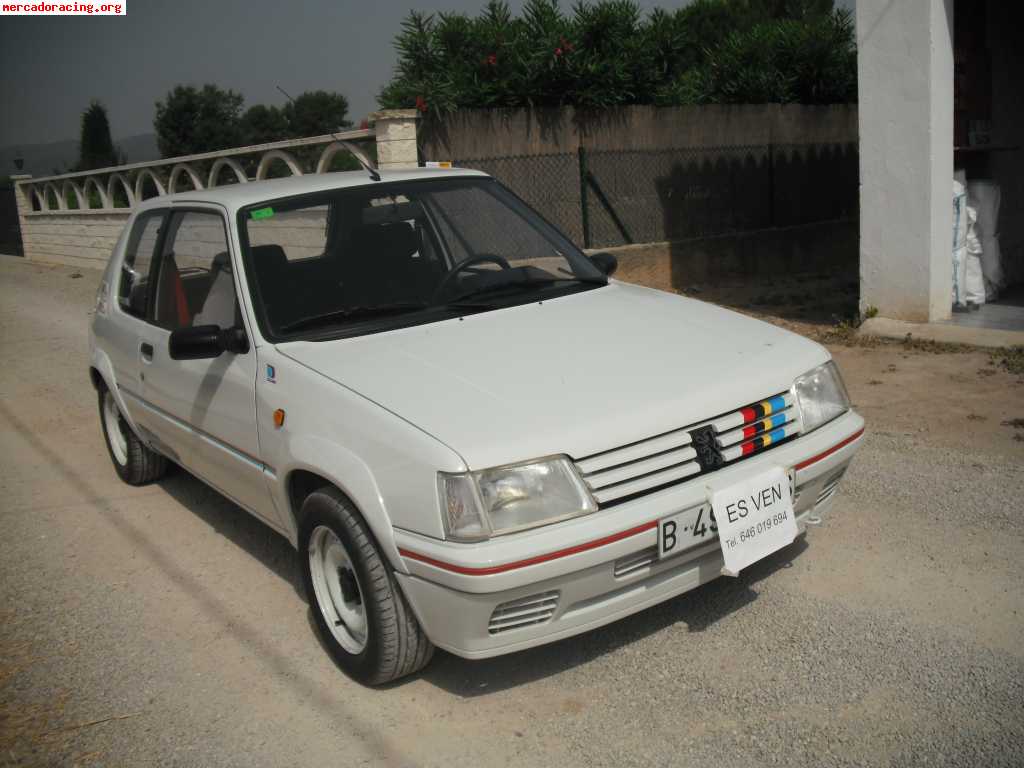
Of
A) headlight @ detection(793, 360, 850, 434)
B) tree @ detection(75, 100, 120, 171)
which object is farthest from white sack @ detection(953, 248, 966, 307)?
tree @ detection(75, 100, 120, 171)

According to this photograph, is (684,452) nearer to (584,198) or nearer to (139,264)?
(139,264)

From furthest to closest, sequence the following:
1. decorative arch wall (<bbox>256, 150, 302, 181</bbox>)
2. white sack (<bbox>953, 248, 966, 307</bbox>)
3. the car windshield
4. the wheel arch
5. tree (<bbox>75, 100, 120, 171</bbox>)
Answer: tree (<bbox>75, 100, 120, 171</bbox>)
decorative arch wall (<bbox>256, 150, 302, 181</bbox>)
white sack (<bbox>953, 248, 966, 307</bbox>)
the wheel arch
the car windshield

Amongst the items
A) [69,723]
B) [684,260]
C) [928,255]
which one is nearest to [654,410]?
[69,723]

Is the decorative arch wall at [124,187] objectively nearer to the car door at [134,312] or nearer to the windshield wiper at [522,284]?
the car door at [134,312]

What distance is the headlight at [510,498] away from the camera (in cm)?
291

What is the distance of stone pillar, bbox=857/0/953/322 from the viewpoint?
778cm

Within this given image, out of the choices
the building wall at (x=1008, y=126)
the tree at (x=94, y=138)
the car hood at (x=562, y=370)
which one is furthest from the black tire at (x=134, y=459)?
the tree at (x=94, y=138)

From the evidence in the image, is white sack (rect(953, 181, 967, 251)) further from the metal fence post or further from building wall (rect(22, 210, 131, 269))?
building wall (rect(22, 210, 131, 269))

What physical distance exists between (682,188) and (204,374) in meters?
9.55

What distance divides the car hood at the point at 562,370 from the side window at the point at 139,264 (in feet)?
5.79

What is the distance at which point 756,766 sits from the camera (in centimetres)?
281

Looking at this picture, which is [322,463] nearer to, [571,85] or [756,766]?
[756,766]

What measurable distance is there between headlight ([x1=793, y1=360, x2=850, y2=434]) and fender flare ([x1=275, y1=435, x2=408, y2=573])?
1.53 meters

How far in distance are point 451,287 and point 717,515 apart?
5.20 feet
